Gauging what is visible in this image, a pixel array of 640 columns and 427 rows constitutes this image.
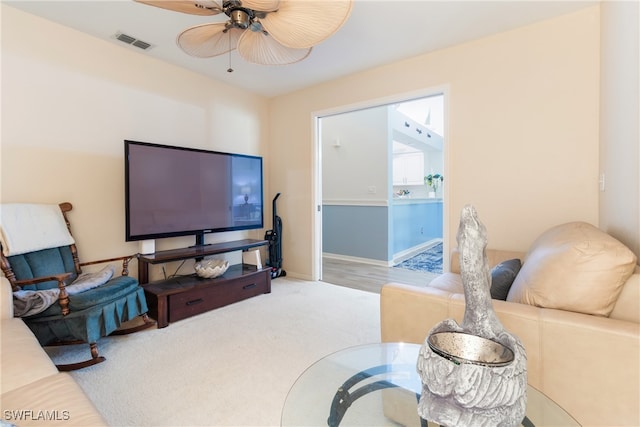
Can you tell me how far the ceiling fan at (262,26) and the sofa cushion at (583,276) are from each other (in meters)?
1.49

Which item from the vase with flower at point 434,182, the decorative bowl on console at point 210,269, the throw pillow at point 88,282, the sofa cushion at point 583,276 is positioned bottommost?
the decorative bowl on console at point 210,269

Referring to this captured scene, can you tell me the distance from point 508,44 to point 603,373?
8.68 feet

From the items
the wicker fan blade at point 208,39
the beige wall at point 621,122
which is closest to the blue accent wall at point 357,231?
the beige wall at point 621,122

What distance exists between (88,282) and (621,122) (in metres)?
3.49

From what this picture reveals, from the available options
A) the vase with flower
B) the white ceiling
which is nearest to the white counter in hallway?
the vase with flower

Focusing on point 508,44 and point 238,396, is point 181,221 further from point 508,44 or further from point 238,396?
point 508,44

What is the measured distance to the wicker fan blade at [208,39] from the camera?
6.11ft

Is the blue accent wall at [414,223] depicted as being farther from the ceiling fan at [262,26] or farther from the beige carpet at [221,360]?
the ceiling fan at [262,26]

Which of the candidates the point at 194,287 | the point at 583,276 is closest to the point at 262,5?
the point at 583,276

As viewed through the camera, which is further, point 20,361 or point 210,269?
point 210,269

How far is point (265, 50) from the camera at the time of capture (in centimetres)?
210

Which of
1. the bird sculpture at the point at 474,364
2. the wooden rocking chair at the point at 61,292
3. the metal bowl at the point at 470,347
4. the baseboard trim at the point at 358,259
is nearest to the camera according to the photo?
the bird sculpture at the point at 474,364

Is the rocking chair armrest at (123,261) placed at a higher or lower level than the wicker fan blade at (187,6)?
lower

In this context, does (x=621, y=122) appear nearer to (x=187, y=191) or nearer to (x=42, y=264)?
(x=187, y=191)
